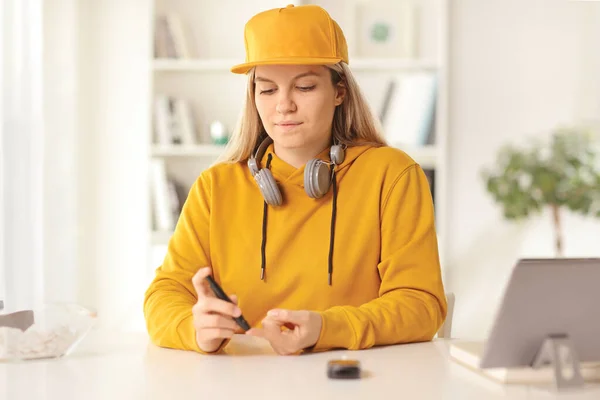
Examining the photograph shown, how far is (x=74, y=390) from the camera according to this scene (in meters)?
1.29

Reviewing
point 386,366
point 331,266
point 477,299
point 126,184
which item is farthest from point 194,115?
point 386,366

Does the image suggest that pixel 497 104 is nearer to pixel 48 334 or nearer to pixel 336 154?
pixel 336 154

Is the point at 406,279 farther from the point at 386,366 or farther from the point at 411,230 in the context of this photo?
the point at 386,366

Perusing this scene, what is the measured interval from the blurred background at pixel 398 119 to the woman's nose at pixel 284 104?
237cm

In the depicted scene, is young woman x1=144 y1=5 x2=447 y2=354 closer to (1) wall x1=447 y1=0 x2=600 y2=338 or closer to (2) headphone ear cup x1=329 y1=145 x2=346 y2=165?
(2) headphone ear cup x1=329 y1=145 x2=346 y2=165

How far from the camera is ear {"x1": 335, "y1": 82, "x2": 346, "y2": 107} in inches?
78.1

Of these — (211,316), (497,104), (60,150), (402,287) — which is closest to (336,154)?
(402,287)

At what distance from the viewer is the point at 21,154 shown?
3.41m

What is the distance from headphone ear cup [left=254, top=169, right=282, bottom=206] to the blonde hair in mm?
163

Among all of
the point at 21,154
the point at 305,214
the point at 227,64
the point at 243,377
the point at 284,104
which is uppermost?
the point at 227,64

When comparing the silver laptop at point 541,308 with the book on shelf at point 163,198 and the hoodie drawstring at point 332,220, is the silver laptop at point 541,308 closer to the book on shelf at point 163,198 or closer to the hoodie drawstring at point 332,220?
the hoodie drawstring at point 332,220

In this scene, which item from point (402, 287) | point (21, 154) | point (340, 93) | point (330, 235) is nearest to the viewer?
point (402, 287)

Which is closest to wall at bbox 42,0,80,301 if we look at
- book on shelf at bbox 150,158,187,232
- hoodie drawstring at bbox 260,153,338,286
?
book on shelf at bbox 150,158,187,232

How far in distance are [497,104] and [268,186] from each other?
292 cm
